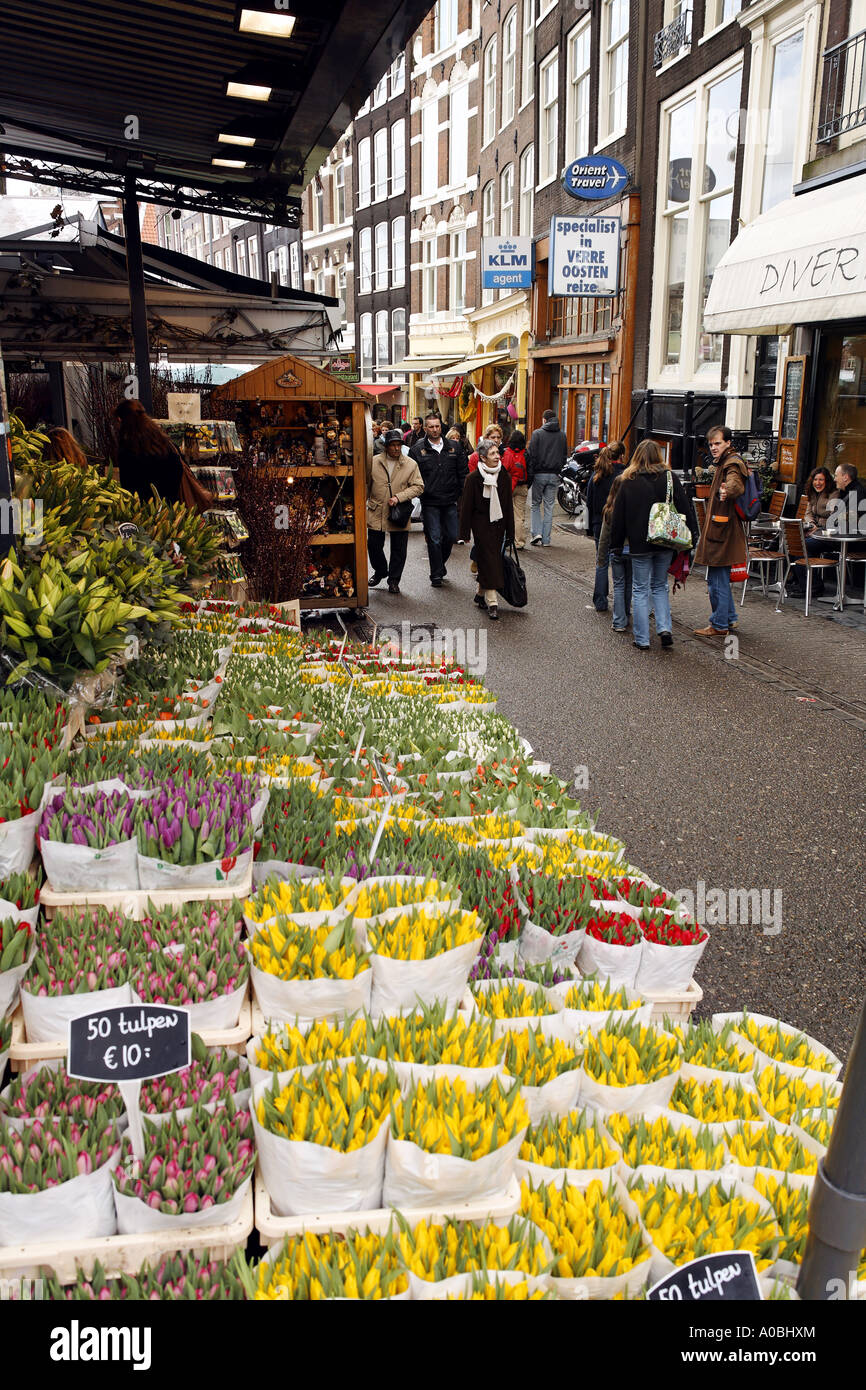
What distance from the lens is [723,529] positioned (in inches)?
367

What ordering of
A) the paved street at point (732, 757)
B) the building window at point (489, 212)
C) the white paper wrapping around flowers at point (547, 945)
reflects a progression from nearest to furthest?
the white paper wrapping around flowers at point (547, 945), the paved street at point (732, 757), the building window at point (489, 212)

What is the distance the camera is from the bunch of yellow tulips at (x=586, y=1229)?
1.66m

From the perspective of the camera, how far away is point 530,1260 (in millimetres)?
1628

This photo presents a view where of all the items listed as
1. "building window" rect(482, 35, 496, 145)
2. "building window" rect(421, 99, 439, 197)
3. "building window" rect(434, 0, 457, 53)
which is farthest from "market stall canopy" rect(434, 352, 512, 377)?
"building window" rect(434, 0, 457, 53)

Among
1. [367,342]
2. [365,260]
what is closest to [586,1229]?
[365,260]

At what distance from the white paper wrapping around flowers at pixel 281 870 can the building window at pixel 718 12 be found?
53.2 feet

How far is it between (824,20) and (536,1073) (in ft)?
45.1

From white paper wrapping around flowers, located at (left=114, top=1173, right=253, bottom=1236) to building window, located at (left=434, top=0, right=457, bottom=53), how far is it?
37652mm

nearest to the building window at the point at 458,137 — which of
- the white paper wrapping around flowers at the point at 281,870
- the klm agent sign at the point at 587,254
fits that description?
the klm agent sign at the point at 587,254

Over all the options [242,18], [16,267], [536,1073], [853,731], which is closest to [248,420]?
[16,267]

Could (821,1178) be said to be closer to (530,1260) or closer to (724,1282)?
(724,1282)

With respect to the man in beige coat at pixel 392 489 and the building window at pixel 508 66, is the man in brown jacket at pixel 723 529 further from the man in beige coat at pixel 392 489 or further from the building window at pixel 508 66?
the building window at pixel 508 66

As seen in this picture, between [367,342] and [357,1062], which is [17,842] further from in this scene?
[367,342]

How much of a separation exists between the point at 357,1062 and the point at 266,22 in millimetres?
4799
